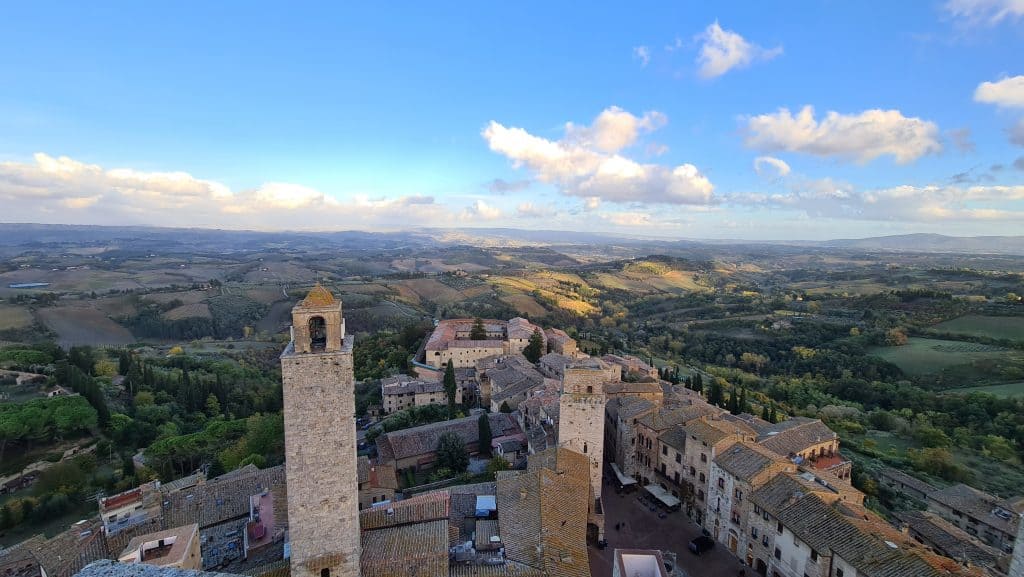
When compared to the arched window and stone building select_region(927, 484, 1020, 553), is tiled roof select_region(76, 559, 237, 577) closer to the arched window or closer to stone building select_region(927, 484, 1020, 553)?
the arched window

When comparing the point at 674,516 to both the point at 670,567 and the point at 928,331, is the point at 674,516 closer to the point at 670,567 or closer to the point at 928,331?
the point at 670,567

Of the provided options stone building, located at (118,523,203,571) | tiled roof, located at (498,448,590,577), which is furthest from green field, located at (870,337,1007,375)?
stone building, located at (118,523,203,571)

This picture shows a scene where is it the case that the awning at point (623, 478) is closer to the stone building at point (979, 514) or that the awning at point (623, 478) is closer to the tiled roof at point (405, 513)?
the tiled roof at point (405, 513)

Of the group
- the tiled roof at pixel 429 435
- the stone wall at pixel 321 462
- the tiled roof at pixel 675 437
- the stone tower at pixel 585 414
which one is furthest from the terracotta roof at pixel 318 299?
the tiled roof at pixel 675 437

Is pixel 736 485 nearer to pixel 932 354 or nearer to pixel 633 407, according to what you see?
pixel 633 407

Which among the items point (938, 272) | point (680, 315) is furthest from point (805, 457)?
point (938, 272)
